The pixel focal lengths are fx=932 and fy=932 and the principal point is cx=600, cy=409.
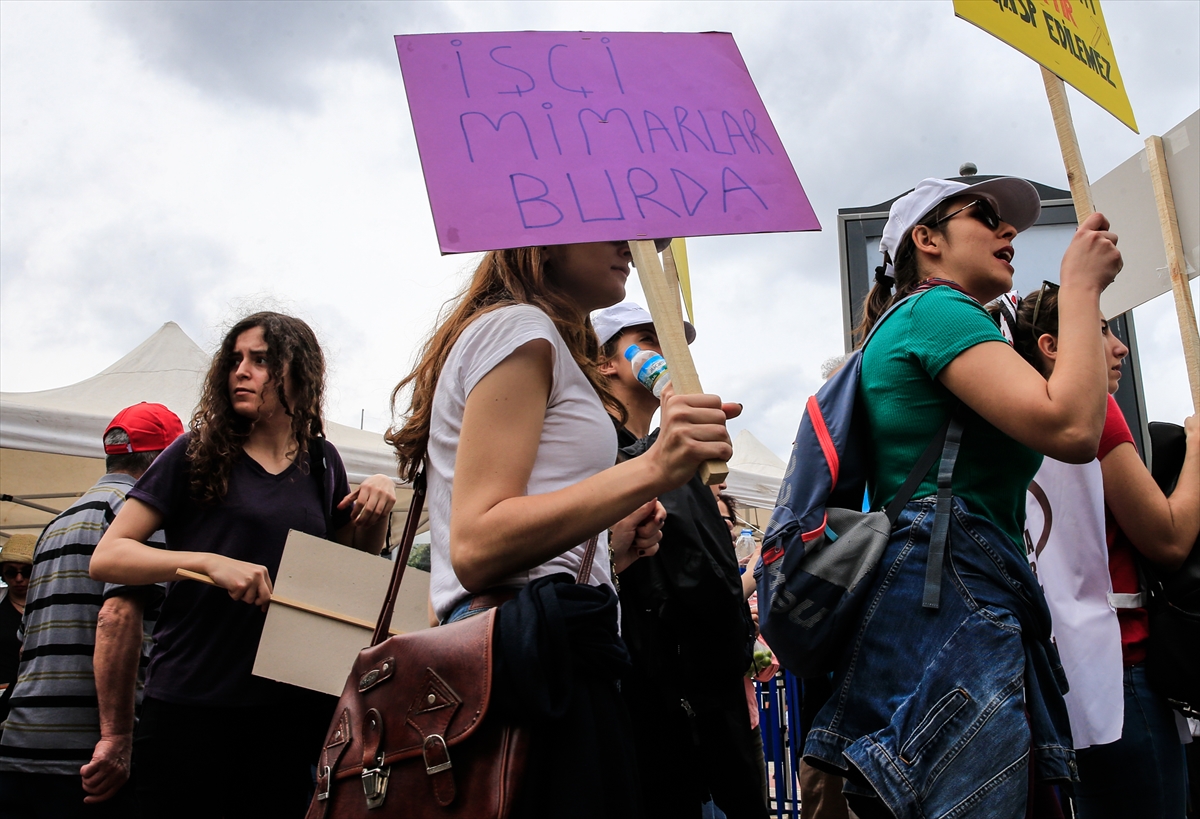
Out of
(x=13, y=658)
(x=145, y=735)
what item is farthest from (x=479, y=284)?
(x=13, y=658)

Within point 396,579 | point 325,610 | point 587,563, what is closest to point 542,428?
point 587,563

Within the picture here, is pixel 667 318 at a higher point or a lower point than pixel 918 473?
higher

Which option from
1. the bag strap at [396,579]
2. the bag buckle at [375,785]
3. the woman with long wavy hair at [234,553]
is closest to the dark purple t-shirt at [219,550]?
the woman with long wavy hair at [234,553]

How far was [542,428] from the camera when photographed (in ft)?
4.91

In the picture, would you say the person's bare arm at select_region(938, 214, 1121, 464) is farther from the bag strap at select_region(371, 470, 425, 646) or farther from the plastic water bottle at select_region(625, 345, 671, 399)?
the bag strap at select_region(371, 470, 425, 646)

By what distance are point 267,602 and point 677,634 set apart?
1085mm

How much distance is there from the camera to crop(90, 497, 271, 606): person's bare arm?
2.29m

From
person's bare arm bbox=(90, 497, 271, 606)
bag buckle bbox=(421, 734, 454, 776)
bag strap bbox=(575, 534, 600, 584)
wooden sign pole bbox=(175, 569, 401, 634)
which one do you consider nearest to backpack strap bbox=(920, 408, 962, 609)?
bag strap bbox=(575, 534, 600, 584)

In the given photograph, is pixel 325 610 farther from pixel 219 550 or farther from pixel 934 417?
pixel 934 417

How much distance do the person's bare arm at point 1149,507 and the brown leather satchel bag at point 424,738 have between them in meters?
1.90

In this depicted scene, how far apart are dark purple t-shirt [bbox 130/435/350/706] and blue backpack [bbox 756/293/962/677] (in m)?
1.39

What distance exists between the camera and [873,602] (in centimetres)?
170

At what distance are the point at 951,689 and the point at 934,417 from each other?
0.51 meters

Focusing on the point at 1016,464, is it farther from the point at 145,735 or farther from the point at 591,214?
the point at 145,735
